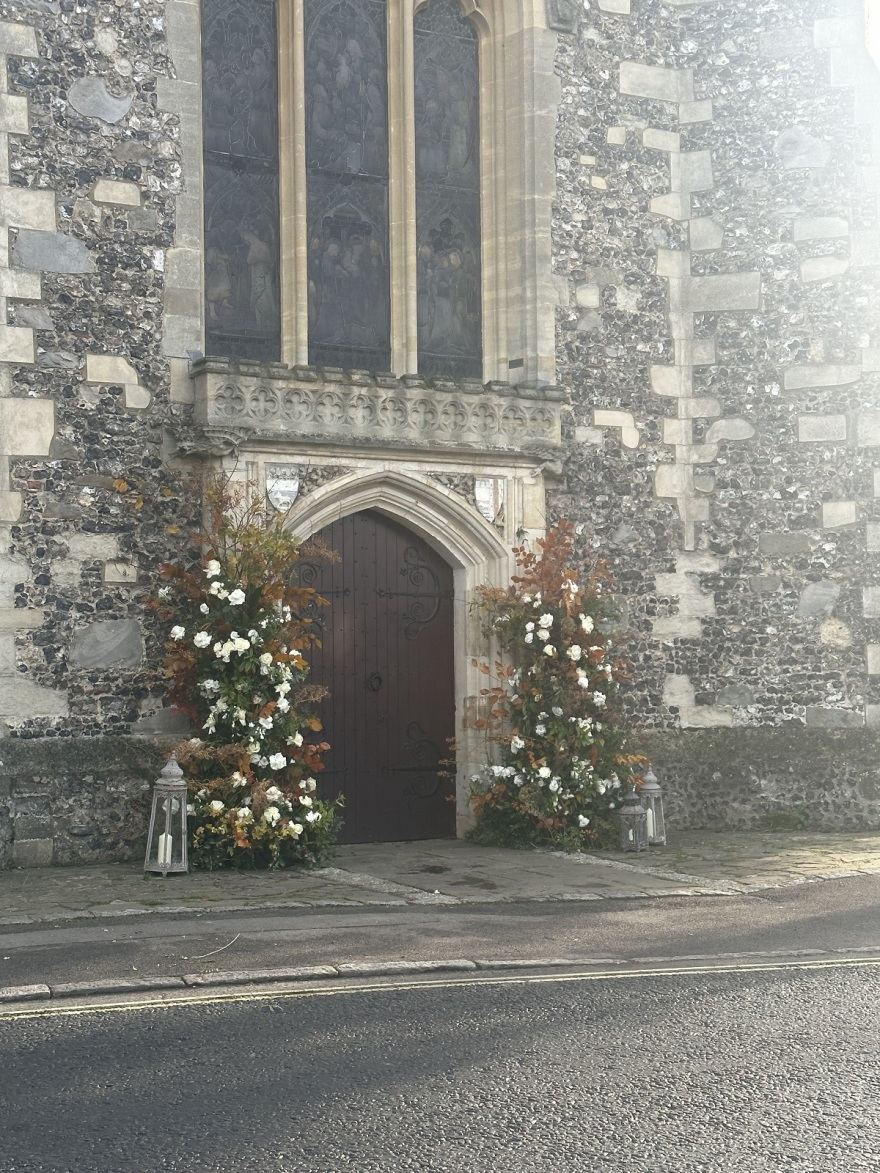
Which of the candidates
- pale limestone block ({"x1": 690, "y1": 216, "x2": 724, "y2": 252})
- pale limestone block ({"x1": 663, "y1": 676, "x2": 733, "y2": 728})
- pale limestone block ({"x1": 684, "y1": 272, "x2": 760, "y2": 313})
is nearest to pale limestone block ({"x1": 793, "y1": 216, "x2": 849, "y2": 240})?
pale limestone block ({"x1": 684, "y1": 272, "x2": 760, "y2": 313})

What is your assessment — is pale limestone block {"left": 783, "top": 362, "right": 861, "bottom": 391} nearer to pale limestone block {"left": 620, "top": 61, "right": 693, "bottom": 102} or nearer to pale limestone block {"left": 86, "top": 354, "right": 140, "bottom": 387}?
pale limestone block {"left": 620, "top": 61, "right": 693, "bottom": 102}

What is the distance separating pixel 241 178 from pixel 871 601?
6164 mm

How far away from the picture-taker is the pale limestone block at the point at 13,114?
10719mm

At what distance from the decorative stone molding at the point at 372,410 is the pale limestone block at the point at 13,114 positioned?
2007 millimetres

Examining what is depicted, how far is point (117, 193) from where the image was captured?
36.5 ft

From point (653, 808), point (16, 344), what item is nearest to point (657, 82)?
point (16, 344)

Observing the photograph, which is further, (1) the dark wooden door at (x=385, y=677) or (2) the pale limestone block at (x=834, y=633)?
(2) the pale limestone block at (x=834, y=633)

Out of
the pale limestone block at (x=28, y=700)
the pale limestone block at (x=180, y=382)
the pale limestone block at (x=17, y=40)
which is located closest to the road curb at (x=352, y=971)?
the pale limestone block at (x=28, y=700)

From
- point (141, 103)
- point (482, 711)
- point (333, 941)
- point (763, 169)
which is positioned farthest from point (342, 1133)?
point (763, 169)

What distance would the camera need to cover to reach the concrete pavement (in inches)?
350

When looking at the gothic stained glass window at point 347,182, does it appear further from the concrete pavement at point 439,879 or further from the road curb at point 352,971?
the road curb at point 352,971

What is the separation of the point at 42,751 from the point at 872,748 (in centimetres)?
666

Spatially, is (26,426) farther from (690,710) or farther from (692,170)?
(692,170)

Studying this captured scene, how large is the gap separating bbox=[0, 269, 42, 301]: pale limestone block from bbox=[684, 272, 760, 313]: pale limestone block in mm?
5672
